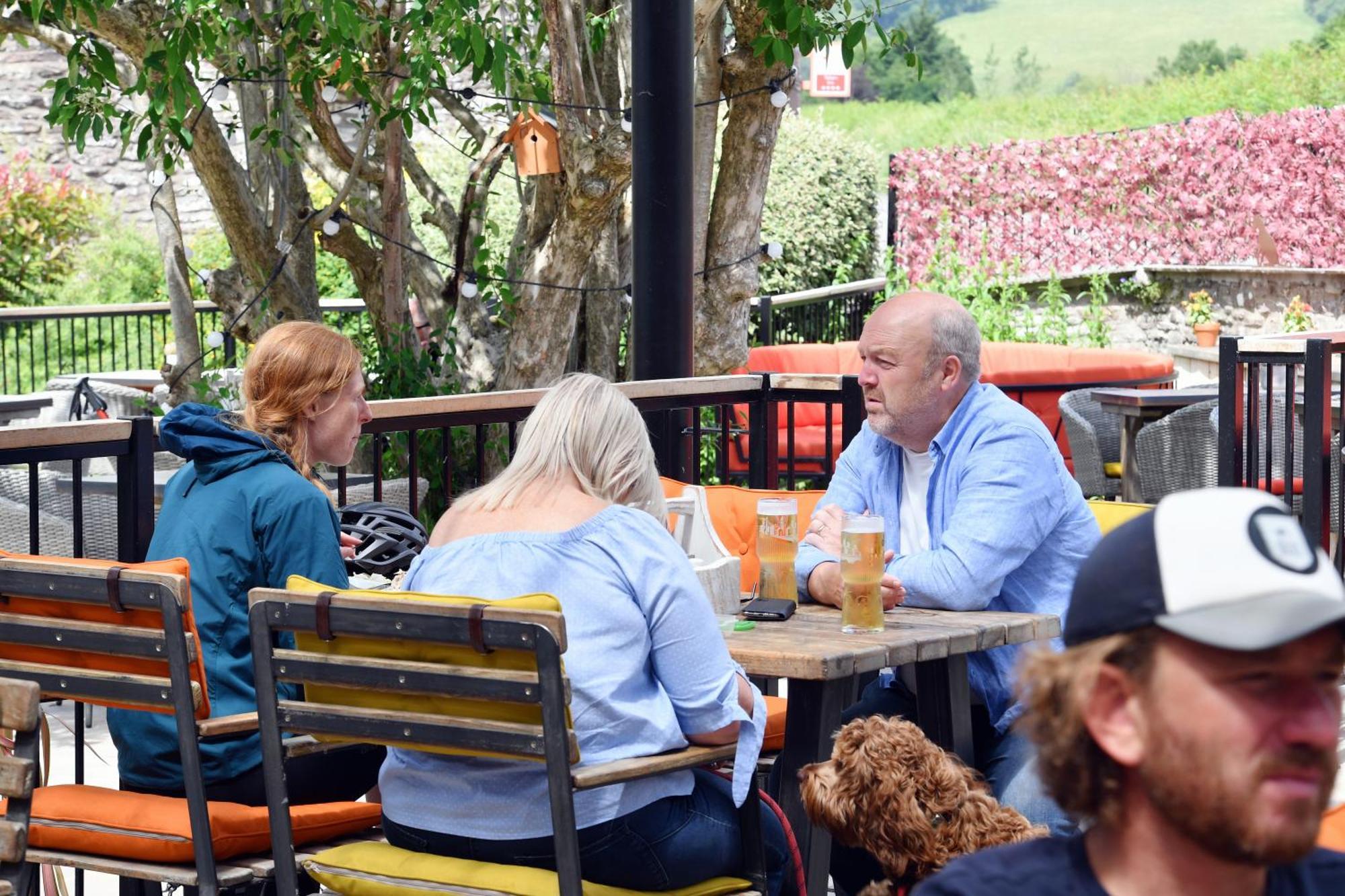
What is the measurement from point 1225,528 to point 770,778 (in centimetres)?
247

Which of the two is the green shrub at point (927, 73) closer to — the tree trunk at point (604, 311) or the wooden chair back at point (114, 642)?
the tree trunk at point (604, 311)

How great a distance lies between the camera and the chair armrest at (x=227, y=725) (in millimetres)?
3035

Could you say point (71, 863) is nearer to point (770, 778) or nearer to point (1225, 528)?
point (770, 778)

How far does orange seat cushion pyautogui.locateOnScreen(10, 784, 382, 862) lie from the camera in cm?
301

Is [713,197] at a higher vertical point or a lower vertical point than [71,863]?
higher

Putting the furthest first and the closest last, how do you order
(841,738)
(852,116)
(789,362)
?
1. (852,116)
2. (789,362)
3. (841,738)

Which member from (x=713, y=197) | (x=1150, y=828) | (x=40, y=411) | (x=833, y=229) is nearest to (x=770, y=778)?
(x=1150, y=828)

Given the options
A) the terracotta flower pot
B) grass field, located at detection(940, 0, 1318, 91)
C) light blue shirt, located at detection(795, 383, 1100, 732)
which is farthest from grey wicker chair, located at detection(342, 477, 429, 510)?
grass field, located at detection(940, 0, 1318, 91)

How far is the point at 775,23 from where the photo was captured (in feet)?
22.6

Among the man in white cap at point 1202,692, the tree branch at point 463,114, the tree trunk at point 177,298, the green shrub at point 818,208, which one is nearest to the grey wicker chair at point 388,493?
the tree trunk at point 177,298

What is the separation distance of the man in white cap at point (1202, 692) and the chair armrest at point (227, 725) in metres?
2.03

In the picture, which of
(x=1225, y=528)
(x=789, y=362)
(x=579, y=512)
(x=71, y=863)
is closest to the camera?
(x=1225, y=528)

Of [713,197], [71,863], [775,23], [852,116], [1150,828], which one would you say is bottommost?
[71,863]

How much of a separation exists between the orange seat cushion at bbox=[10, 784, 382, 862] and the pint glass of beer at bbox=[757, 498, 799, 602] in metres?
0.96
